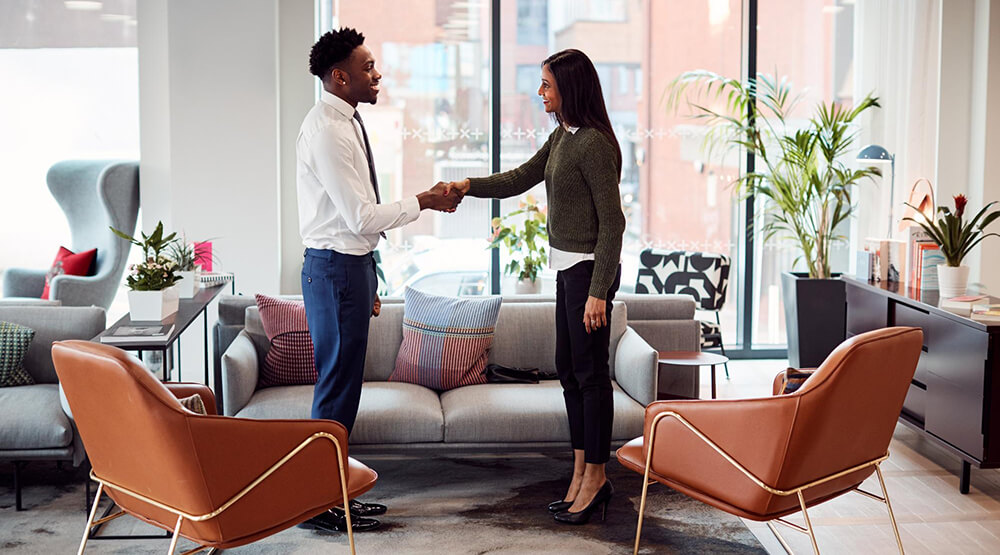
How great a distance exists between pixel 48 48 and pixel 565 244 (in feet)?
14.8

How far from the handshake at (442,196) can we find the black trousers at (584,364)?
506mm

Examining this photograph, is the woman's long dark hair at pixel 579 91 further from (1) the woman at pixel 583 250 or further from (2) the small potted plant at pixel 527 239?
(2) the small potted plant at pixel 527 239

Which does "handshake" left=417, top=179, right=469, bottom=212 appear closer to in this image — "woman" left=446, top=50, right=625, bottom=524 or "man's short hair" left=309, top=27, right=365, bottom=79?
"woman" left=446, top=50, right=625, bottom=524

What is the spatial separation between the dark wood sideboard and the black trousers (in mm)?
1372

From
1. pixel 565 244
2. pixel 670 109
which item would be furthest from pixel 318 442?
pixel 670 109

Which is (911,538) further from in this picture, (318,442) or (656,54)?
(656,54)

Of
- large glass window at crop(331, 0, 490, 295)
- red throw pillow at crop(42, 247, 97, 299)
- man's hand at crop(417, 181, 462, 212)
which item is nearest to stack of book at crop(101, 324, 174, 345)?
man's hand at crop(417, 181, 462, 212)

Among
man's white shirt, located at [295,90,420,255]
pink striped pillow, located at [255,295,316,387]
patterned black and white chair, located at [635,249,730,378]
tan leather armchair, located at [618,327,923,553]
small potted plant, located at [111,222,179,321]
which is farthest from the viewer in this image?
patterned black and white chair, located at [635,249,730,378]

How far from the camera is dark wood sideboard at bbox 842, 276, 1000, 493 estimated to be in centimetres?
356

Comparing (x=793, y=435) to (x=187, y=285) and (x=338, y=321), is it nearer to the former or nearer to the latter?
(x=338, y=321)

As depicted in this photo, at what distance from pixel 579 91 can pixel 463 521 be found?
155 cm

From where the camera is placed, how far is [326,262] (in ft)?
10.6

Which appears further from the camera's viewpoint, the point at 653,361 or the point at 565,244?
the point at 653,361

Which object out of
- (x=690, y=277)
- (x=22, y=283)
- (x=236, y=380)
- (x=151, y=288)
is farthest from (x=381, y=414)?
(x=22, y=283)
